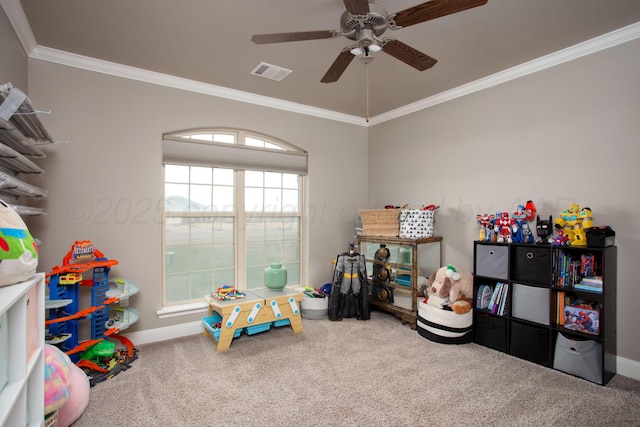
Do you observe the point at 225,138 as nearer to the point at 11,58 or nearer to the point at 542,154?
the point at 11,58

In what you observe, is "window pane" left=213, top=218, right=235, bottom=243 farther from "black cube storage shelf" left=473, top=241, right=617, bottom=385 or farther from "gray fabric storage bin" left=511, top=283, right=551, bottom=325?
"gray fabric storage bin" left=511, top=283, right=551, bottom=325

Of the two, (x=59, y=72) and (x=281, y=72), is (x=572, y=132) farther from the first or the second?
(x=59, y=72)

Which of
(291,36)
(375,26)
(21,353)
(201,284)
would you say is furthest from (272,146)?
(21,353)

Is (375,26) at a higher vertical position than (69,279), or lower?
higher

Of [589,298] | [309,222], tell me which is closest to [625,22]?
[589,298]

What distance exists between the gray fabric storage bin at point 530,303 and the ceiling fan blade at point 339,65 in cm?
230

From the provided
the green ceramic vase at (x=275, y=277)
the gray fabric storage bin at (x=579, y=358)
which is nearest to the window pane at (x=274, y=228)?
the green ceramic vase at (x=275, y=277)

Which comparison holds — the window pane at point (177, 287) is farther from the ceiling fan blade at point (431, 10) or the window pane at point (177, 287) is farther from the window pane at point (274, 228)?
the ceiling fan blade at point (431, 10)

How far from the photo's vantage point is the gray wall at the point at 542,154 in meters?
2.54

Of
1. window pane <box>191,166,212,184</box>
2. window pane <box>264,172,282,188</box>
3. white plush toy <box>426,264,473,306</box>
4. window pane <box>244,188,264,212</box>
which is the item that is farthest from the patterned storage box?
window pane <box>191,166,212,184</box>

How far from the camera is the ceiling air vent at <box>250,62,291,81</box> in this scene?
3.08 metres

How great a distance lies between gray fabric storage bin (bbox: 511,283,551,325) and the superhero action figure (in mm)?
1485

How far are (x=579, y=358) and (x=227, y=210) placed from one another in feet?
11.2

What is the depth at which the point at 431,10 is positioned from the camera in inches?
67.7
